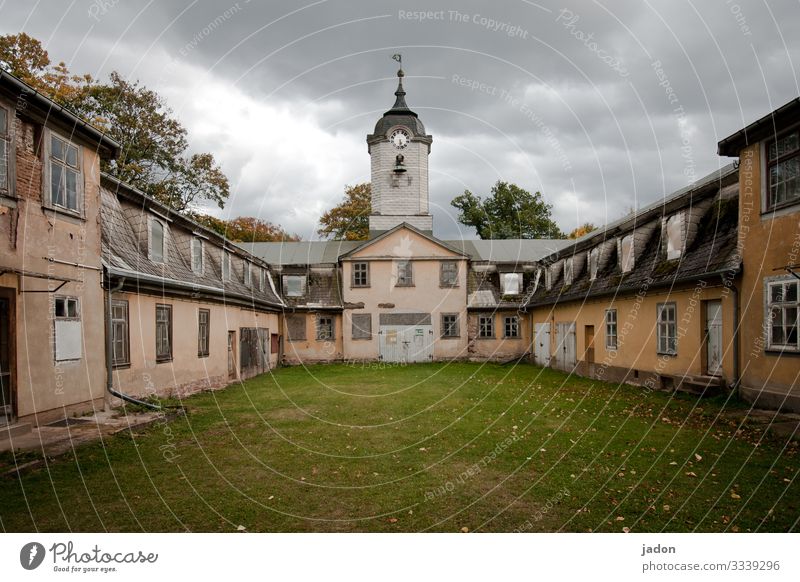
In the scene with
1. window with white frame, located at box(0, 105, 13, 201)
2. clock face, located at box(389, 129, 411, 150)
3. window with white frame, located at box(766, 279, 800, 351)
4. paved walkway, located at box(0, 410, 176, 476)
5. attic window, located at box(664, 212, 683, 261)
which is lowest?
paved walkway, located at box(0, 410, 176, 476)

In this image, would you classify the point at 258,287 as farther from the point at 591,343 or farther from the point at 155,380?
the point at 591,343

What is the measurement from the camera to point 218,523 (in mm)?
5422

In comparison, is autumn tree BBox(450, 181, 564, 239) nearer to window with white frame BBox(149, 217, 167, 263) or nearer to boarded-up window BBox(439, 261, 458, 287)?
boarded-up window BBox(439, 261, 458, 287)

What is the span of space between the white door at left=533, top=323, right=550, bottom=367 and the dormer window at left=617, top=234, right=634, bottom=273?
7.53m

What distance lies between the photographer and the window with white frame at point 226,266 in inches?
790

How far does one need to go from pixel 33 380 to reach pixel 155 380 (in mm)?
4712

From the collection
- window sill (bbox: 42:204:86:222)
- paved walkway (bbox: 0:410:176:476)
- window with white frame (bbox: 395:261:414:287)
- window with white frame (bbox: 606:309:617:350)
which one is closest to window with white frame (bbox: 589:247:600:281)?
window with white frame (bbox: 606:309:617:350)

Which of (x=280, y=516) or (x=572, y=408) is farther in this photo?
(x=572, y=408)

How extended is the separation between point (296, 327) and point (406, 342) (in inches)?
249

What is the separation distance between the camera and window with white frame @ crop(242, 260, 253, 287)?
23.0m

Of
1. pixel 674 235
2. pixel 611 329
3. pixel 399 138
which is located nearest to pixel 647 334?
pixel 611 329

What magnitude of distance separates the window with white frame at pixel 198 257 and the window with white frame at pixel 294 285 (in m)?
10.9
